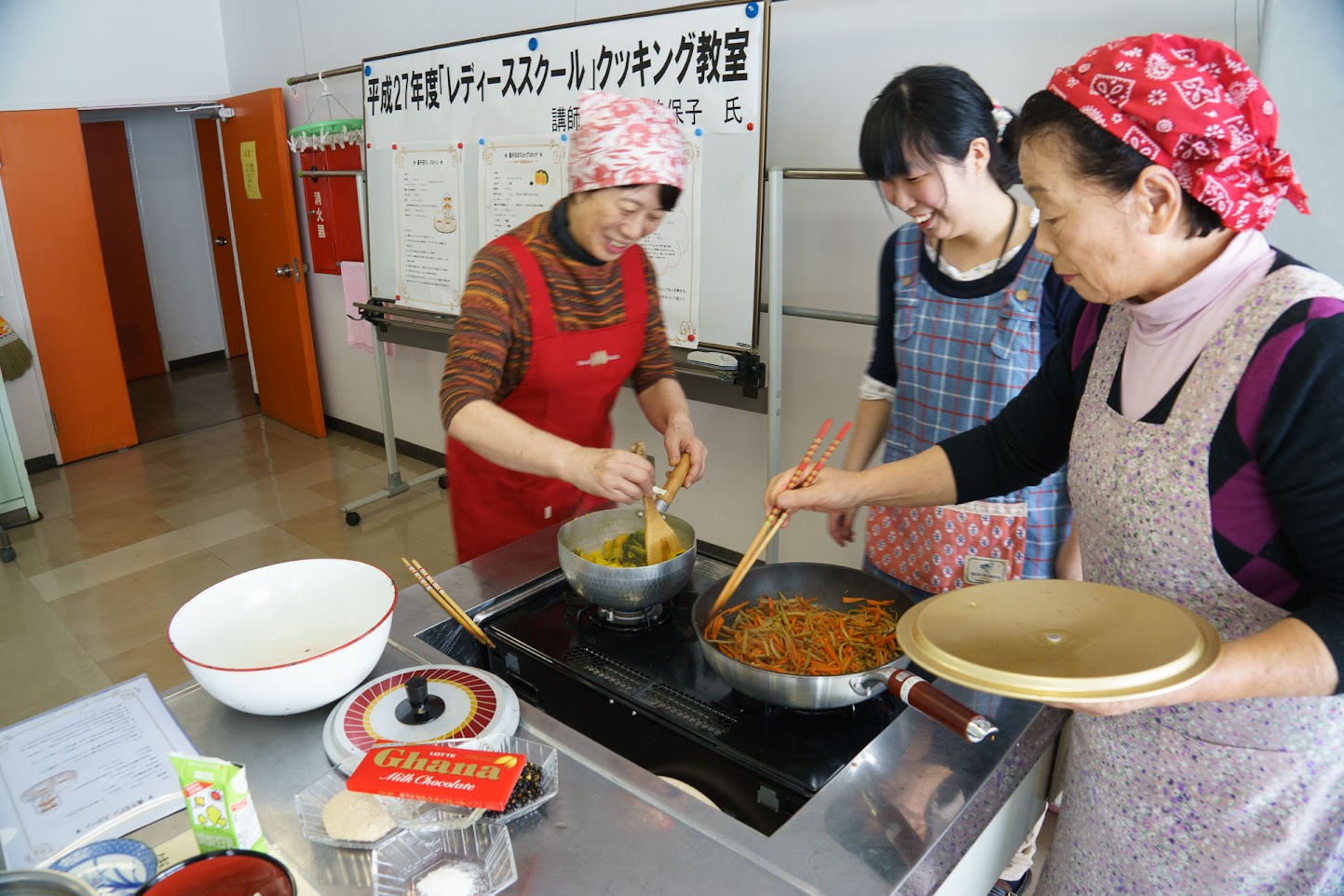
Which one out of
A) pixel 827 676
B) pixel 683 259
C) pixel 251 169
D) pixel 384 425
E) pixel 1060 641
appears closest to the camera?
pixel 1060 641

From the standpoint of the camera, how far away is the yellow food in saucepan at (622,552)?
1500mm

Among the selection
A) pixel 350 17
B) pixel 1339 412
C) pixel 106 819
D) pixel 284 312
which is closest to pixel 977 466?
pixel 1339 412

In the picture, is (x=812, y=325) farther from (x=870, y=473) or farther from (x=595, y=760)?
(x=595, y=760)

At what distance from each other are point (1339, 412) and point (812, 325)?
244cm

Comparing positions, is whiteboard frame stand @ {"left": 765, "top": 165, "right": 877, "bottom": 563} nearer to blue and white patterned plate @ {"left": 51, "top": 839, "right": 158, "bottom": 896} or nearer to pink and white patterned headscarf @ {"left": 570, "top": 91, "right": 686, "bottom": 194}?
pink and white patterned headscarf @ {"left": 570, "top": 91, "right": 686, "bottom": 194}

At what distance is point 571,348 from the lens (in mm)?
1821

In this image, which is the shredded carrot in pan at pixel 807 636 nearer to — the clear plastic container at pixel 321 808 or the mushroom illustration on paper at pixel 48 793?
the clear plastic container at pixel 321 808

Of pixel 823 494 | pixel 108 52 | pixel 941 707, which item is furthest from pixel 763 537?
pixel 108 52

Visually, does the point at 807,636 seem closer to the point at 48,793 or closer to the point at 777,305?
the point at 48,793

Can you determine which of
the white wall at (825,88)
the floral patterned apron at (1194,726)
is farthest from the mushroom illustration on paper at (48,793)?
the white wall at (825,88)

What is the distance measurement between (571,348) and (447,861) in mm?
1099

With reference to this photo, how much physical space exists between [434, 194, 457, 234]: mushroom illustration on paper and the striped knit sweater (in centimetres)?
237

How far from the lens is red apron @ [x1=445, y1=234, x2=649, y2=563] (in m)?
1.82

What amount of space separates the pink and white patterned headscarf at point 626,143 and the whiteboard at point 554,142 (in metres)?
1.36
